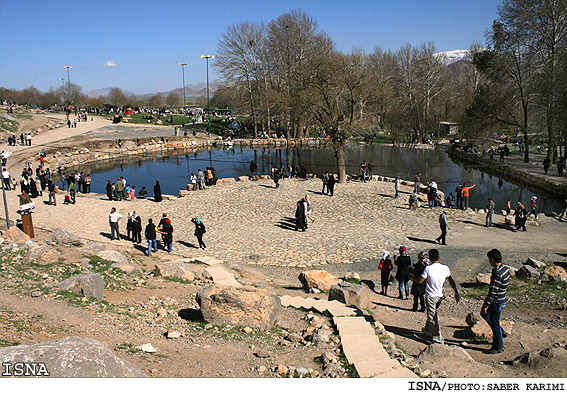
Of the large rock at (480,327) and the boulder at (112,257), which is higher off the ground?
the boulder at (112,257)

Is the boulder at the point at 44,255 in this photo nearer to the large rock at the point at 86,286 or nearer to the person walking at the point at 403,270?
the large rock at the point at 86,286

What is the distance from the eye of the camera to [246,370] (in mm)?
6539

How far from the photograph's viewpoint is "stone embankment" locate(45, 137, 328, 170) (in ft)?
152

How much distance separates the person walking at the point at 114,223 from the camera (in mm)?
17641

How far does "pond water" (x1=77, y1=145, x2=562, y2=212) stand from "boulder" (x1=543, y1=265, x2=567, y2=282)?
1378 centimetres

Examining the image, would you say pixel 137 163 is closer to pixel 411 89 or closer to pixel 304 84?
pixel 304 84

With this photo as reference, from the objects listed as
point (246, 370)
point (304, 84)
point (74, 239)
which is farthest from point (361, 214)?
point (246, 370)

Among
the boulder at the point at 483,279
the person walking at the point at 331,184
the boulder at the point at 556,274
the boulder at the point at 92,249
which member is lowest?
the boulder at the point at 483,279

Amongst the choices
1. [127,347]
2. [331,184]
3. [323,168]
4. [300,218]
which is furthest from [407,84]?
[127,347]

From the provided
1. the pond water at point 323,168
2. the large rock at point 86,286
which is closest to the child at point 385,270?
the large rock at point 86,286

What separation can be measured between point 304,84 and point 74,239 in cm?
1774

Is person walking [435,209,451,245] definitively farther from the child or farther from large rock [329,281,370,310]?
large rock [329,281,370,310]

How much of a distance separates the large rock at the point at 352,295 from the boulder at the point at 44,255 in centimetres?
759

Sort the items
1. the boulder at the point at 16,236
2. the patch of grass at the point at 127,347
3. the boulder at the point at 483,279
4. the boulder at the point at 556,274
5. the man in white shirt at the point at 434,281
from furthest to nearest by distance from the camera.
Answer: the boulder at the point at 16,236, the boulder at the point at 483,279, the boulder at the point at 556,274, the man in white shirt at the point at 434,281, the patch of grass at the point at 127,347
